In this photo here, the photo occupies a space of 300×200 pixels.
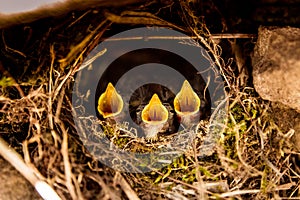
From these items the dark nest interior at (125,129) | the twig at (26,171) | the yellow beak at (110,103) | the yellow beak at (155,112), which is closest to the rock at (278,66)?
the dark nest interior at (125,129)

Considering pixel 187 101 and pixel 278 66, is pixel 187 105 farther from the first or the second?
pixel 278 66

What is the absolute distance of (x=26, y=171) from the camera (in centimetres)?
96

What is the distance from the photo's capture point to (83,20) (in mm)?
1037

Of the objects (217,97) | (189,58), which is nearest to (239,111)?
(217,97)

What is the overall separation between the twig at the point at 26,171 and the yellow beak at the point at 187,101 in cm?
36

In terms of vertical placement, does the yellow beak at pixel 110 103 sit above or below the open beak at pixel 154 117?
above

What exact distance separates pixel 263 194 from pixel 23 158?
1.77 ft

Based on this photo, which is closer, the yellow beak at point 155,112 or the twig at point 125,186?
the twig at point 125,186

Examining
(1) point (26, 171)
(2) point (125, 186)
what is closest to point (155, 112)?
(2) point (125, 186)

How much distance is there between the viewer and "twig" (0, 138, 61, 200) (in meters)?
0.93

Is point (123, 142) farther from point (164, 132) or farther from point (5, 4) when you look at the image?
point (5, 4)

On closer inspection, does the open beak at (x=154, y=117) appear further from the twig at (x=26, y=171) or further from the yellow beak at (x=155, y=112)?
the twig at (x=26, y=171)

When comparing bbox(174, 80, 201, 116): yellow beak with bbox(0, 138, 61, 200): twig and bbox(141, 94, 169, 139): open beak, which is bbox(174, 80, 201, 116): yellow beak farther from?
bbox(0, 138, 61, 200): twig

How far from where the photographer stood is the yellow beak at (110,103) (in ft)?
3.45
